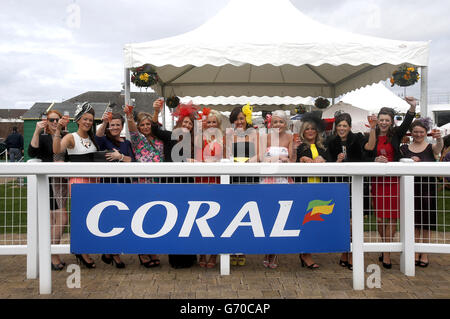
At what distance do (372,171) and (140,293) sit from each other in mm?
2071

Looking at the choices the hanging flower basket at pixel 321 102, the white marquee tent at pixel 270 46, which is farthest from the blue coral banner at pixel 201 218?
the hanging flower basket at pixel 321 102

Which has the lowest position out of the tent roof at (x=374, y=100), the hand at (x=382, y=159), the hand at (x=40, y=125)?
the hand at (x=382, y=159)

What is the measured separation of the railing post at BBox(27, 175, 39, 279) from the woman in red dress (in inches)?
119

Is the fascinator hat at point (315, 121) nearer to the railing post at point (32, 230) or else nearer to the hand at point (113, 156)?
the hand at point (113, 156)

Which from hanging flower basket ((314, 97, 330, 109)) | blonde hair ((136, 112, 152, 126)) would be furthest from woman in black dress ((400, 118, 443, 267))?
hanging flower basket ((314, 97, 330, 109))

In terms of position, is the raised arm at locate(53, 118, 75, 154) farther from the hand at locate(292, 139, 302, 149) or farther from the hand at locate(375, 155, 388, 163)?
the hand at locate(375, 155, 388, 163)

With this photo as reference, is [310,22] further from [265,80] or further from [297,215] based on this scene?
[297,215]

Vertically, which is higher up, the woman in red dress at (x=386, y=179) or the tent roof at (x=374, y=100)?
the tent roof at (x=374, y=100)

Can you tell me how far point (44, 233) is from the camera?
9.82 feet

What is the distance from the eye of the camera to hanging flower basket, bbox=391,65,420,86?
617 centimetres

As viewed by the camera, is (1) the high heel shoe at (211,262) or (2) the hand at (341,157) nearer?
(1) the high heel shoe at (211,262)

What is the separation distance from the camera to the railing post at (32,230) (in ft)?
11.0

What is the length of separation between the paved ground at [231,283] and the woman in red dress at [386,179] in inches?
16.2

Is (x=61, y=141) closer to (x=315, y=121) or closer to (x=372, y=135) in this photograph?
(x=315, y=121)
